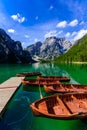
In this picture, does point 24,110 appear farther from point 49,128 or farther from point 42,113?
point 42,113

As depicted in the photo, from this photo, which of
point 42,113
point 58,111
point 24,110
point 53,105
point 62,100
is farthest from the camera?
point 24,110

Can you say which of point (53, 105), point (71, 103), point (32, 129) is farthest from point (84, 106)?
point (32, 129)

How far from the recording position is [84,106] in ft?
61.9

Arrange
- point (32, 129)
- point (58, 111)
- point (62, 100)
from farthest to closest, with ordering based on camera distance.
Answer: point (62, 100) < point (58, 111) < point (32, 129)

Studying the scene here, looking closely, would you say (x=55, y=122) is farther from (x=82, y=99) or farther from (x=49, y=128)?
(x=82, y=99)

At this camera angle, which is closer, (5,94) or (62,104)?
(62,104)

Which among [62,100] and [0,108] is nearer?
[0,108]

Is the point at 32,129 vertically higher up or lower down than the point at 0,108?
lower down

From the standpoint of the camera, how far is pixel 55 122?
17.7 meters

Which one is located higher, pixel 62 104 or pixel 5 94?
pixel 62 104

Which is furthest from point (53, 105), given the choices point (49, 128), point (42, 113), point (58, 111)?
point (42, 113)

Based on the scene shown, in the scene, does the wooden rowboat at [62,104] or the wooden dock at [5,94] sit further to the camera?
the wooden dock at [5,94]

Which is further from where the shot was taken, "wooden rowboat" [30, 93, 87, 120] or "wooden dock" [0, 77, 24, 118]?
"wooden dock" [0, 77, 24, 118]

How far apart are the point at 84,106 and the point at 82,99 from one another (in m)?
1.76
